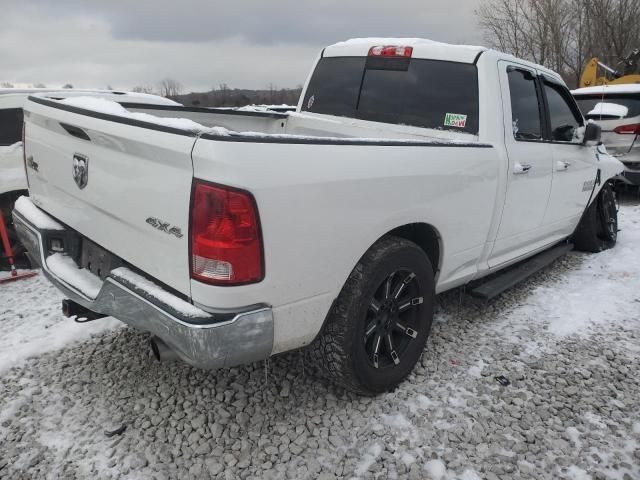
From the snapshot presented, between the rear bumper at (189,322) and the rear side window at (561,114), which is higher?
the rear side window at (561,114)

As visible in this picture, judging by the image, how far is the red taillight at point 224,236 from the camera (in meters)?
1.78

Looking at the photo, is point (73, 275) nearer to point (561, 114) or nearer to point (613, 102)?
point (561, 114)

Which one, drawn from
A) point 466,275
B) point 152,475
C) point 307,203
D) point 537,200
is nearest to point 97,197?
point 307,203

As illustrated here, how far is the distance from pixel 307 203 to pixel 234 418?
4.26ft

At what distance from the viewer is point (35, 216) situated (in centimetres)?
280

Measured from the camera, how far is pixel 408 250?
8.43 ft

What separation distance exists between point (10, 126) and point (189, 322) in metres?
3.84

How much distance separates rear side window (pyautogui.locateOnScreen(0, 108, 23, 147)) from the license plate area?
8.84 ft

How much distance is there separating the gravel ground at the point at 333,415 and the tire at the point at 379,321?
0.19 meters

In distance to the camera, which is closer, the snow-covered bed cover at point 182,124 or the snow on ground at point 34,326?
the snow-covered bed cover at point 182,124

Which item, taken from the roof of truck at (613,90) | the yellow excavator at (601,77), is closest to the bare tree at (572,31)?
the yellow excavator at (601,77)

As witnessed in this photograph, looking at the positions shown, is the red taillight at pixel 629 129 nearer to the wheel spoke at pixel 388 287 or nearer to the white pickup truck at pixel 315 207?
the white pickup truck at pixel 315 207

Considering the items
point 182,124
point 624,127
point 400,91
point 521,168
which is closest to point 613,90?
point 624,127

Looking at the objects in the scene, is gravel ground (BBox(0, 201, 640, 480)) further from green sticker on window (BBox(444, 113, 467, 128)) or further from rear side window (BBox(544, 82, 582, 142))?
rear side window (BBox(544, 82, 582, 142))
